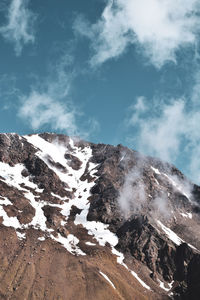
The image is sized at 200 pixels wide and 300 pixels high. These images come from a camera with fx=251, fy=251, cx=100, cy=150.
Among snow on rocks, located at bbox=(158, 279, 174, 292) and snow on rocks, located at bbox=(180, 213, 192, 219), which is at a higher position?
snow on rocks, located at bbox=(180, 213, 192, 219)

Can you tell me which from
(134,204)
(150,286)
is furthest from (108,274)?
(134,204)

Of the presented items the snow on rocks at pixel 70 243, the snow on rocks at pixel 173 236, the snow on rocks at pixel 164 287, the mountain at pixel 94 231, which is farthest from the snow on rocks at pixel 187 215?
the snow on rocks at pixel 70 243

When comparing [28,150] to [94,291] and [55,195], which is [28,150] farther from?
[94,291]

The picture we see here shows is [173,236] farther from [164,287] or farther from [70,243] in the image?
[70,243]

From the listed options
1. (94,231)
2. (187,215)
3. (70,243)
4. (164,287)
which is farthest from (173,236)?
(70,243)

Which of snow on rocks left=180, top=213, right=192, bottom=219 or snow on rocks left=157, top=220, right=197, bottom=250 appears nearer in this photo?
snow on rocks left=157, top=220, right=197, bottom=250

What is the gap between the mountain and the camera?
263ft

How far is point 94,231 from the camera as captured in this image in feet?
402

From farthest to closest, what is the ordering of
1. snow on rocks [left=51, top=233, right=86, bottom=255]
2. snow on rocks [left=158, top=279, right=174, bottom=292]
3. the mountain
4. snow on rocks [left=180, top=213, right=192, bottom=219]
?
snow on rocks [left=180, top=213, right=192, bottom=219], snow on rocks [left=51, top=233, right=86, bottom=255], snow on rocks [left=158, top=279, right=174, bottom=292], the mountain

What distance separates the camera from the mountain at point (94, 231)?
263 feet

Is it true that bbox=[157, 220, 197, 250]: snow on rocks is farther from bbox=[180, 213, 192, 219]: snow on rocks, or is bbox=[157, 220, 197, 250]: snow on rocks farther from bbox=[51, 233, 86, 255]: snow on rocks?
bbox=[51, 233, 86, 255]: snow on rocks

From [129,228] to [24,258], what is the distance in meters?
57.5

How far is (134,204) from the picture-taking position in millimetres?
151125

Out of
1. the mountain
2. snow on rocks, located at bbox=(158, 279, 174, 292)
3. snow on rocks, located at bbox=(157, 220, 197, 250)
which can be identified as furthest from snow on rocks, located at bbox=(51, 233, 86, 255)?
snow on rocks, located at bbox=(157, 220, 197, 250)
